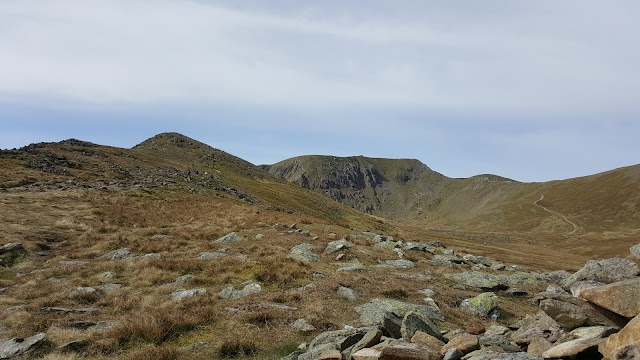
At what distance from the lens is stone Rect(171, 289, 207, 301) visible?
18.7 metres

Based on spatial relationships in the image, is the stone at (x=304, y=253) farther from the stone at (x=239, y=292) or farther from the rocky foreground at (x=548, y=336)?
the rocky foreground at (x=548, y=336)

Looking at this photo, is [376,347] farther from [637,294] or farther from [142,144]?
[142,144]

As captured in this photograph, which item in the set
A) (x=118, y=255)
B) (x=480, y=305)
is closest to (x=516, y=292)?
(x=480, y=305)

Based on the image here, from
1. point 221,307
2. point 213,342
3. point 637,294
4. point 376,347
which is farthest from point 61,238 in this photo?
point 637,294

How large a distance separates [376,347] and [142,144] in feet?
492

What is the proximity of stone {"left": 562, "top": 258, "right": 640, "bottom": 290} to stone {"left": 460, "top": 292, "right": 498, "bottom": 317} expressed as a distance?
466cm

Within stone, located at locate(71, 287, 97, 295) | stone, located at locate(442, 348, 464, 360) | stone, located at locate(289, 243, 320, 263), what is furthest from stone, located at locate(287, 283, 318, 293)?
stone, located at locate(442, 348, 464, 360)

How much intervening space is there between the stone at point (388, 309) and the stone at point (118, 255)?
1794cm

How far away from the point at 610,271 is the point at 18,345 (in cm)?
1882

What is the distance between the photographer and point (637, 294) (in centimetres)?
952

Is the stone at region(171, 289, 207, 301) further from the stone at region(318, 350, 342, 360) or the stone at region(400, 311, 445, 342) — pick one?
the stone at region(400, 311, 445, 342)

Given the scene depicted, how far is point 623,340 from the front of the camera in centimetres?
779

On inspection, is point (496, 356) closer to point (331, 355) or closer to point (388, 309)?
point (331, 355)

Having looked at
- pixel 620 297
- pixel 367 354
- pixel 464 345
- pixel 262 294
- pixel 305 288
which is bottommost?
pixel 262 294
